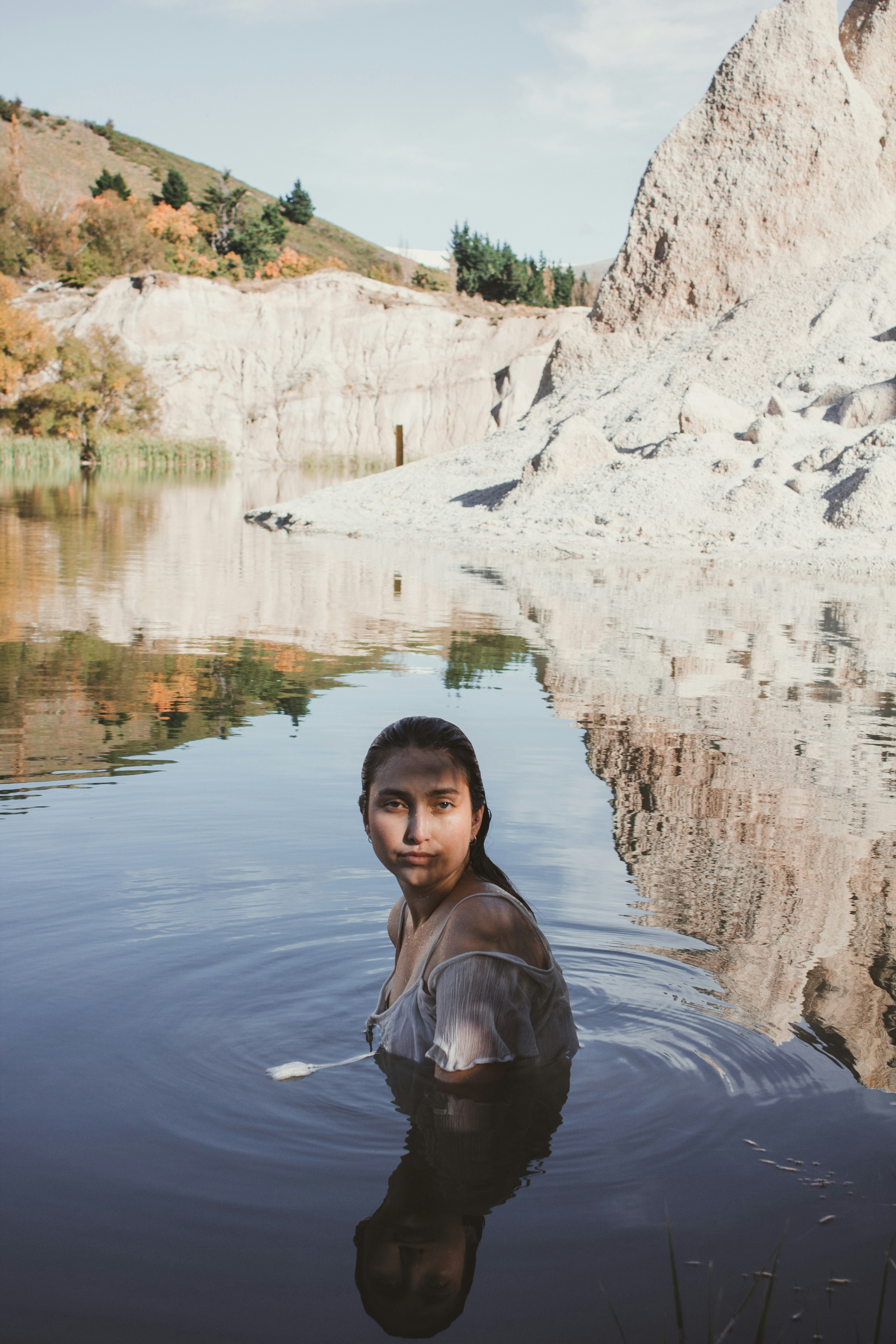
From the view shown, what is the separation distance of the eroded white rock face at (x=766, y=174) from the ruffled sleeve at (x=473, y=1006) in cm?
2882

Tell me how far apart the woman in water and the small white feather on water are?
356 mm

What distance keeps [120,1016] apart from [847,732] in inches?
206

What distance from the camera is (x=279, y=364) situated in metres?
61.3

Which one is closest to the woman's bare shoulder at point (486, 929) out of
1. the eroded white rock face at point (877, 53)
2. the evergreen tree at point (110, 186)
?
the eroded white rock face at point (877, 53)

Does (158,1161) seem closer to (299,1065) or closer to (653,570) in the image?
(299,1065)

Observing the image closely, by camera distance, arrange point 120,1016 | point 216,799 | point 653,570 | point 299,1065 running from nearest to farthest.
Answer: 1. point 299,1065
2. point 120,1016
3. point 216,799
4. point 653,570

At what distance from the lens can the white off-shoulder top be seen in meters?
2.72

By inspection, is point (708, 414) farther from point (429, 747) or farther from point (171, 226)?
point (171, 226)

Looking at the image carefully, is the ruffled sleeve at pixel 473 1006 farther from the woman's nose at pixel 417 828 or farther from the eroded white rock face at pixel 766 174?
the eroded white rock face at pixel 766 174

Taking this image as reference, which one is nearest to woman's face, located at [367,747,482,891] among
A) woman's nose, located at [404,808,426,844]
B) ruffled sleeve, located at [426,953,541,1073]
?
woman's nose, located at [404,808,426,844]

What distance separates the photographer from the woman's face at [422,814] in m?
2.78

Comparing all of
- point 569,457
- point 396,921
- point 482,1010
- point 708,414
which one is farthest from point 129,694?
point 708,414

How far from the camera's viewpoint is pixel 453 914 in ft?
9.15

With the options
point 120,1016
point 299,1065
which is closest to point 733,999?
point 299,1065
